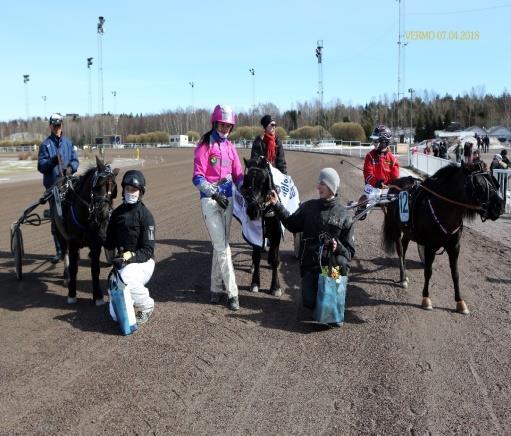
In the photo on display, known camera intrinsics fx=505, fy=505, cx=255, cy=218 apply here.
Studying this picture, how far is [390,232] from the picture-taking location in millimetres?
7359

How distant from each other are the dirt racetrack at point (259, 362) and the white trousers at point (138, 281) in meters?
0.28

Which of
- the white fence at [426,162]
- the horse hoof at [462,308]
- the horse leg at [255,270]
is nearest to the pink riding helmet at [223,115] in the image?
the horse leg at [255,270]

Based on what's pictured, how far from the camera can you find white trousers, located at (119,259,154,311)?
5.27 m

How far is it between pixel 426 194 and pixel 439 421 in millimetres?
3354

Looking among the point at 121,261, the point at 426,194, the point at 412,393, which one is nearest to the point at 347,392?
the point at 412,393

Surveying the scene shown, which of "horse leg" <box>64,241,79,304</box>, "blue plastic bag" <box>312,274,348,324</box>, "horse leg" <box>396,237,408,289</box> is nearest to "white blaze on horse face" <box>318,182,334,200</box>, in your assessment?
"blue plastic bag" <box>312,274,348,324</box>

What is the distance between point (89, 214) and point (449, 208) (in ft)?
13.8

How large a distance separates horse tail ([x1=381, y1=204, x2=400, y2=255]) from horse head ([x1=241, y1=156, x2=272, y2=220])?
2.22m

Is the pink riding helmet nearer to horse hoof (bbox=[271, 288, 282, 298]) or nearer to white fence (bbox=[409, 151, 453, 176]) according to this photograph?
horse hoof (bbox=[271, 288, 282, 298])

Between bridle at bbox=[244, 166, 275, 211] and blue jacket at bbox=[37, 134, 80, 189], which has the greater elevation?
blue jacket at bbox=[37, 134, 80, 189]

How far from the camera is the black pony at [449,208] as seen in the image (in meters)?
5.59

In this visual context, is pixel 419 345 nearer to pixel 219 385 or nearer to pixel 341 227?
pixel 341 227

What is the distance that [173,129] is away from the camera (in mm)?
149000

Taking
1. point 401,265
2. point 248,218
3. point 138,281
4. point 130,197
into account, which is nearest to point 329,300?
point 248,218
